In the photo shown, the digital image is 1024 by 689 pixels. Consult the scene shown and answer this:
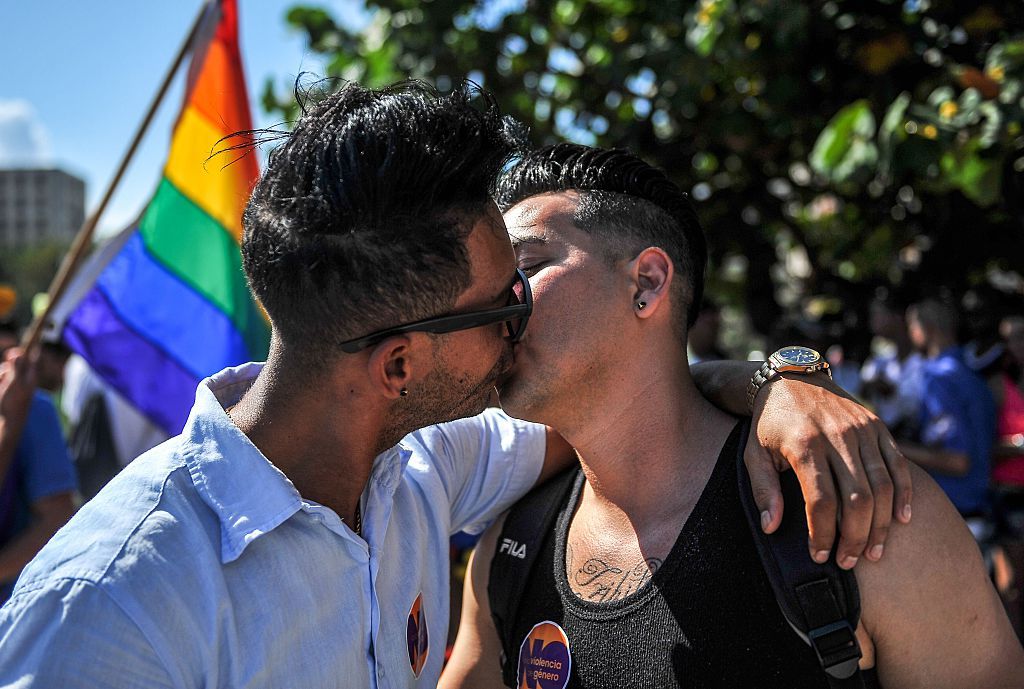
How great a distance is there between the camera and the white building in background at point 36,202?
2970 inches

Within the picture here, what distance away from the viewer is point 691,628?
6.37ft

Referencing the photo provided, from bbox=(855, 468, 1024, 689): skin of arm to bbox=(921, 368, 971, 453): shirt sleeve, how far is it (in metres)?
4.05

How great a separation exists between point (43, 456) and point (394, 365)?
244 cm

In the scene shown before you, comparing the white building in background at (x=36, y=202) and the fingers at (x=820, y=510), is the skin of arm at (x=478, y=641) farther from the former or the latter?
the white building in background at (x=36, y=202)

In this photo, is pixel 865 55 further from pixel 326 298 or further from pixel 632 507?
pixel 326 298

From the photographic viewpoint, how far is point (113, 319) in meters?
4.06

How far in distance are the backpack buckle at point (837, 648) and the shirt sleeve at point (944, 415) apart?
13.9ft

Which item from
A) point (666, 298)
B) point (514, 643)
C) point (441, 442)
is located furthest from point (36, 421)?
point (666, 298)

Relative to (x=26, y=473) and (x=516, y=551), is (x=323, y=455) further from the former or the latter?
(x=26, y=473)

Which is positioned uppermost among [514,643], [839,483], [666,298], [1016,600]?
[666,298]

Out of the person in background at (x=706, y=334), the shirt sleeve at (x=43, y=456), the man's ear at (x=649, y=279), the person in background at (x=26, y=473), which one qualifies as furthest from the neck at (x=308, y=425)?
the person in background at (x=706, y=334)

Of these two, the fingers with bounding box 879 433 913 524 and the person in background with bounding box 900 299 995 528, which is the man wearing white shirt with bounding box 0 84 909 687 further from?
the person in background with bounding box 900 299 995 528

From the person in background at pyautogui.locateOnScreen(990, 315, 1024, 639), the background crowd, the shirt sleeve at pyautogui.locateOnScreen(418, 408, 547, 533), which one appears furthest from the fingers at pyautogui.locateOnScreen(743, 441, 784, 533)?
the person in background at pyautogui.locateOnScreen(990, 315, 1024, 639)

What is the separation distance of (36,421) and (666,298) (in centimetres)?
262
